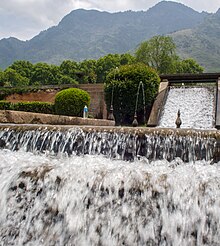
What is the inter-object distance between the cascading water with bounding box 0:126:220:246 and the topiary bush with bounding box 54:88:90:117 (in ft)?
35.1

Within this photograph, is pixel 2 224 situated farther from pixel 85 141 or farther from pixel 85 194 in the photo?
pixel 85 141

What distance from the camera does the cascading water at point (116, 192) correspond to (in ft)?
11.2

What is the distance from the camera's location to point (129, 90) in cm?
1636

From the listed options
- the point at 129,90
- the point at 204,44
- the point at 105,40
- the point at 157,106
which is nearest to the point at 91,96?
the point at 129,90

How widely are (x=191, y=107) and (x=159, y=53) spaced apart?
2062 cm

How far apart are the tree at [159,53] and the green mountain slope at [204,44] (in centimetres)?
5043

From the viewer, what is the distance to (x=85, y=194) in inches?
154

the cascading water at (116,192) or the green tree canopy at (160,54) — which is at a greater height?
the green tree canopy at (160,54)

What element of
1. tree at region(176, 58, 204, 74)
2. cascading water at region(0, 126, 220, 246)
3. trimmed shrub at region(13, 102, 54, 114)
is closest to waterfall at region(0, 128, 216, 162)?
cascading water at region(0, 126, 220, 246)

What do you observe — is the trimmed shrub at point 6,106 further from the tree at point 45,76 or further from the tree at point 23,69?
the tree at point 23,69

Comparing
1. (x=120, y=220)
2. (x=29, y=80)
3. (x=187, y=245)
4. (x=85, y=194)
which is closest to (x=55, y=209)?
(x=85, y=194)

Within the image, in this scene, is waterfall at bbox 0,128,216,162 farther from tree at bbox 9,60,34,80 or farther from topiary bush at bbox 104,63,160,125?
tree at bbox 9,60,34,80

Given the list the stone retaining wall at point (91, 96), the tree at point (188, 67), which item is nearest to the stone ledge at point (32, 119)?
the stone retaining wall at point (91, 96)

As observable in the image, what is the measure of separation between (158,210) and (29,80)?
47765 mm
